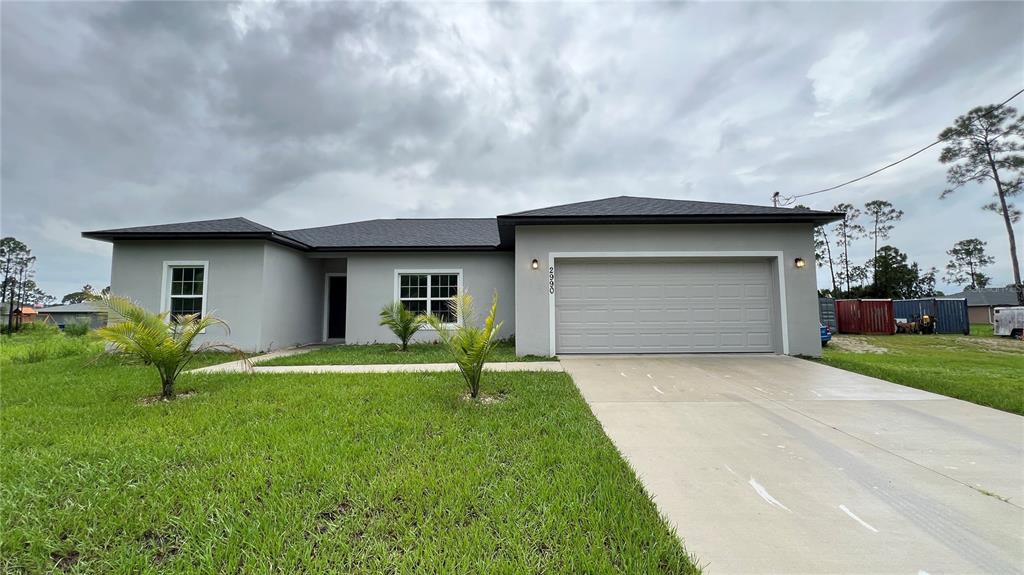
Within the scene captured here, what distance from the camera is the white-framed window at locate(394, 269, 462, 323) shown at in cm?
1070

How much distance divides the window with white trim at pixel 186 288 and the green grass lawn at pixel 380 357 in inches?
133

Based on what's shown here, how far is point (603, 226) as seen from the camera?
26.8 ft

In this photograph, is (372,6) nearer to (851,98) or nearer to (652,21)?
(652,21)

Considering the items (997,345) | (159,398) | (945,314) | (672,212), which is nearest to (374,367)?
(159,398)

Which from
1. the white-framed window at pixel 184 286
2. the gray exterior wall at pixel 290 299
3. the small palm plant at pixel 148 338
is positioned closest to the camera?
the small palm plant at pixel 148 338

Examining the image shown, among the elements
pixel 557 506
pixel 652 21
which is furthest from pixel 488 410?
pixel 652 21

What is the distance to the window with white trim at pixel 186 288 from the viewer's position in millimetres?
9164

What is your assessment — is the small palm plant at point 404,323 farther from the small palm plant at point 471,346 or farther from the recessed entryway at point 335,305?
the small palm plant at point 471,346

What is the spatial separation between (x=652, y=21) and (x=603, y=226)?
5163mm

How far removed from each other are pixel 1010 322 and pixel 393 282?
2496 centimetres

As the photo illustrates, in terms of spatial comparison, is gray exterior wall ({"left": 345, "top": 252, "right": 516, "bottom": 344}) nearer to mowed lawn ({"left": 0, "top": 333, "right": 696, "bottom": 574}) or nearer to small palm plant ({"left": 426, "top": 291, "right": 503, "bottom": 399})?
small palm plant ({"left": 426, "top": 291, "right": 503, "bottom": 399})

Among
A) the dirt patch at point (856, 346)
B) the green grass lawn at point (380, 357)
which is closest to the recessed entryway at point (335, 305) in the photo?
the green grass lawn at point (380, 357)

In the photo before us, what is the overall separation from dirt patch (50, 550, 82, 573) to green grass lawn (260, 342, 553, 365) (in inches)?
210

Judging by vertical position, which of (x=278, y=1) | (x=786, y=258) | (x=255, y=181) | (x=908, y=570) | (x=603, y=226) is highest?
(x=278, y=1)
